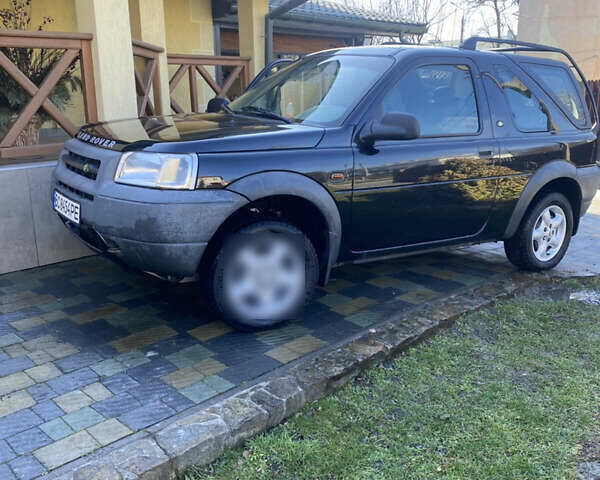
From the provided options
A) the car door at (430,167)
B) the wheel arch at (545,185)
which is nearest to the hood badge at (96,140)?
the car door at (430,167)

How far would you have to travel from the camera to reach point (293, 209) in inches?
149

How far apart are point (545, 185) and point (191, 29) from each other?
23.4 ft

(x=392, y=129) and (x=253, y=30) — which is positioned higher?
(x=253, y=30)

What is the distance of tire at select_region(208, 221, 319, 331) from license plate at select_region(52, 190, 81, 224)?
3.09 feet

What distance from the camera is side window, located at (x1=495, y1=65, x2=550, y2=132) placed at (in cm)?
465

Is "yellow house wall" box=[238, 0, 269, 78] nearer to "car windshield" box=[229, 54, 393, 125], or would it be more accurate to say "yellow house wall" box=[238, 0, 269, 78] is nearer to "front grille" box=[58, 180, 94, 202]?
"car windshield" box=[229, 54, 393, 125]

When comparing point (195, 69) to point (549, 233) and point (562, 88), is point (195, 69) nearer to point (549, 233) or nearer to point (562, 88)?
point (562, 88)

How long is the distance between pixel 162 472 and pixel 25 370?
4.19 feet

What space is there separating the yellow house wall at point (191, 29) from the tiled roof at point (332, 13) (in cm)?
124

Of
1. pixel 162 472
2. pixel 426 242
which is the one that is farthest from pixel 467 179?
pixel 162 472

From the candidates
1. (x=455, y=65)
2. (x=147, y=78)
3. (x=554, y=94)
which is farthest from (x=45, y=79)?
(x=554, y=94)

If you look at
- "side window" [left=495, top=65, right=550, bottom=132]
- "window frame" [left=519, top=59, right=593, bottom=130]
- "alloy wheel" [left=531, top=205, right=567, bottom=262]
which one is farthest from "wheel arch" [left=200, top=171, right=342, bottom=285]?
"window frame" [left=519, top=59, right=593, bottom=130]

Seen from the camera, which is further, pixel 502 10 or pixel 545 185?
pixel 502 10

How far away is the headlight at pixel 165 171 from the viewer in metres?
3.21
